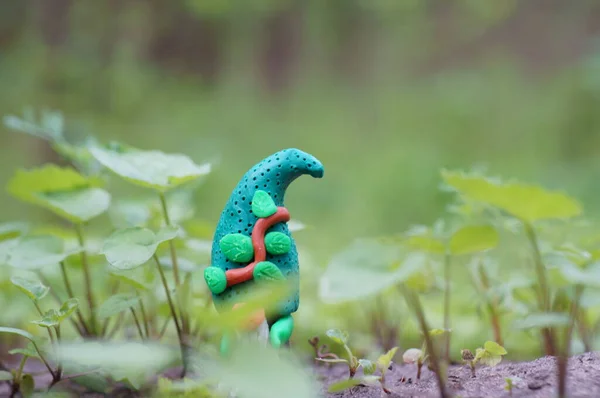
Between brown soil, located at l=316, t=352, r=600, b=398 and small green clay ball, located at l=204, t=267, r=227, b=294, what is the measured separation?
160 millimetres

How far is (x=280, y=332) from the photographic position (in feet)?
1.99

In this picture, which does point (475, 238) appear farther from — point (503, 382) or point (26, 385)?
point (26, 385)

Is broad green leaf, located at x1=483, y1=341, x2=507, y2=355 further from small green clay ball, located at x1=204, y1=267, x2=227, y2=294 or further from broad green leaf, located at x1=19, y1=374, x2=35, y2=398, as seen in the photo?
broad green leaf, located at x1=19, y1=374, x2=35, y2=398

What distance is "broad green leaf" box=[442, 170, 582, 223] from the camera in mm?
523

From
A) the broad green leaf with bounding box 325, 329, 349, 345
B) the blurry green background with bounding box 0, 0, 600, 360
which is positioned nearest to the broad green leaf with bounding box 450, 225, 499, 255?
the broad green leaf with bounding box 325, 329, 349, 345

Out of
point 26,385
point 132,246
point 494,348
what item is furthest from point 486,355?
point 26,385

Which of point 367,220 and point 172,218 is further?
point 367,220

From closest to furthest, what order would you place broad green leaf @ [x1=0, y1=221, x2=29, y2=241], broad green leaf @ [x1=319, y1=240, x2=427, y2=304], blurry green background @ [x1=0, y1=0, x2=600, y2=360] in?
broad green leaf @ [x1=319, y1=240, x2=427, y2=304], broad green leaf @ [x1=0, y1=221, x2=29, y2=241], blurry green background @ [x1=0, y1=0, x2=600, y2=360]

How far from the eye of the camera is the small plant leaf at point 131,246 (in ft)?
1.93

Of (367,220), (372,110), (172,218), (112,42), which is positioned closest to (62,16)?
(112,42)

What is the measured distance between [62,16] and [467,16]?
87.7 inches

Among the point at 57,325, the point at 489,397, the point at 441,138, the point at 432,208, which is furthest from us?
the point at 441,138

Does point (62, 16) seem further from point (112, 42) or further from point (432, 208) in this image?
point (432, 208)

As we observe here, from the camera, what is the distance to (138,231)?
0.64m
